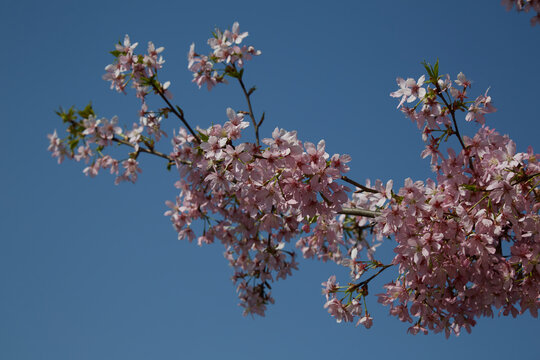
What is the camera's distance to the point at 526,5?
419 centimetres

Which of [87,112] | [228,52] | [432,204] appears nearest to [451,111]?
[432,204]

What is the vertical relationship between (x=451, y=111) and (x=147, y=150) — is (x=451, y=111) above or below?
below

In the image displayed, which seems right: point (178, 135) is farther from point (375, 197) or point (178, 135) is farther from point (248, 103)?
point (375, 197)

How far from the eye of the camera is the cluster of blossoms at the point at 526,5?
415cm

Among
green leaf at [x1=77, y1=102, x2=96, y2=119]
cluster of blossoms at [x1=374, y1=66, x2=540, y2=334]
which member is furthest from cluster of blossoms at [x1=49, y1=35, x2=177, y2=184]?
cluster of blossoms at [x1=374, y1=66, x2=540, y2=334]

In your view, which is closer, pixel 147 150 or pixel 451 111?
pixel 451 111

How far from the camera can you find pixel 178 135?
6109mm

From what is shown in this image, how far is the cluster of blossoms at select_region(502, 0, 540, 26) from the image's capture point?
13.6 ft

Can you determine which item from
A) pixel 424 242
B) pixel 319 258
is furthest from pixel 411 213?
pixel 319 258

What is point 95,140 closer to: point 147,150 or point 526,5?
point 147,150

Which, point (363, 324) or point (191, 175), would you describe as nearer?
point (363, 324)

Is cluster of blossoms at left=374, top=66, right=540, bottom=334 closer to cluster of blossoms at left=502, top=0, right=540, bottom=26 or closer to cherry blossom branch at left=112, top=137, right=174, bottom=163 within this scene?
cluster of blossoms at left=502, top=0, right=540, bottom=26

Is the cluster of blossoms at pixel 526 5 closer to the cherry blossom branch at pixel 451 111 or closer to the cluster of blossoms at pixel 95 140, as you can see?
the cherry blossom branch at pixel 451 111

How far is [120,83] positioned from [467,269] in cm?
483
